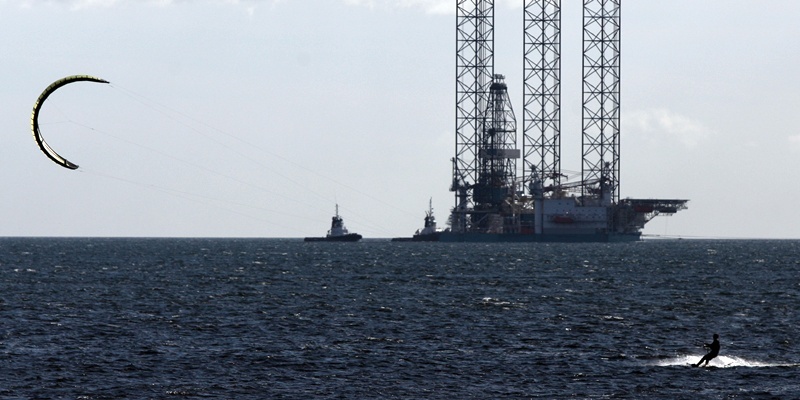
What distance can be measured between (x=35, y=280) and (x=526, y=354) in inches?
2835

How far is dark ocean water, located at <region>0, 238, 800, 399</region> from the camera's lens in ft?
161

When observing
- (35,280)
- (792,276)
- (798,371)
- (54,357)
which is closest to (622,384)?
(798,371)

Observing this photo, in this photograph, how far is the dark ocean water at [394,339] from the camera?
49031mm

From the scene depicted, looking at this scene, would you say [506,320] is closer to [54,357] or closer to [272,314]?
[272,314]

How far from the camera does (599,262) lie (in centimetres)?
17275

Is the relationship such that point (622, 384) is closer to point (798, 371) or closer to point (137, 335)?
point (798, 371)

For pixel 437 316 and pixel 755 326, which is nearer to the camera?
pixel 755 326

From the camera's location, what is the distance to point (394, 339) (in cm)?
6450

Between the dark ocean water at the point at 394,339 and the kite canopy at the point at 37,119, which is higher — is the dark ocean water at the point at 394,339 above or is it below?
below

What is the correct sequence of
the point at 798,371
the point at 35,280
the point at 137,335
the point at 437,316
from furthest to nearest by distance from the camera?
the point at 35,280, the point at 437,316, the point at 137,335, the point at 798,371

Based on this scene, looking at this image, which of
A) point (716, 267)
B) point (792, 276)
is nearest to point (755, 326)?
point (792, 276)

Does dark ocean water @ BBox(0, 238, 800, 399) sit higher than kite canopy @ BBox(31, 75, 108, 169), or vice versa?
kite canopy @ BBox(31, 75, 108, 169)

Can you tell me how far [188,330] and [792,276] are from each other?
85611 mm

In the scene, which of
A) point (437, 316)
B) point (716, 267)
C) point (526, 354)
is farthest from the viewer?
point (716, 267)
